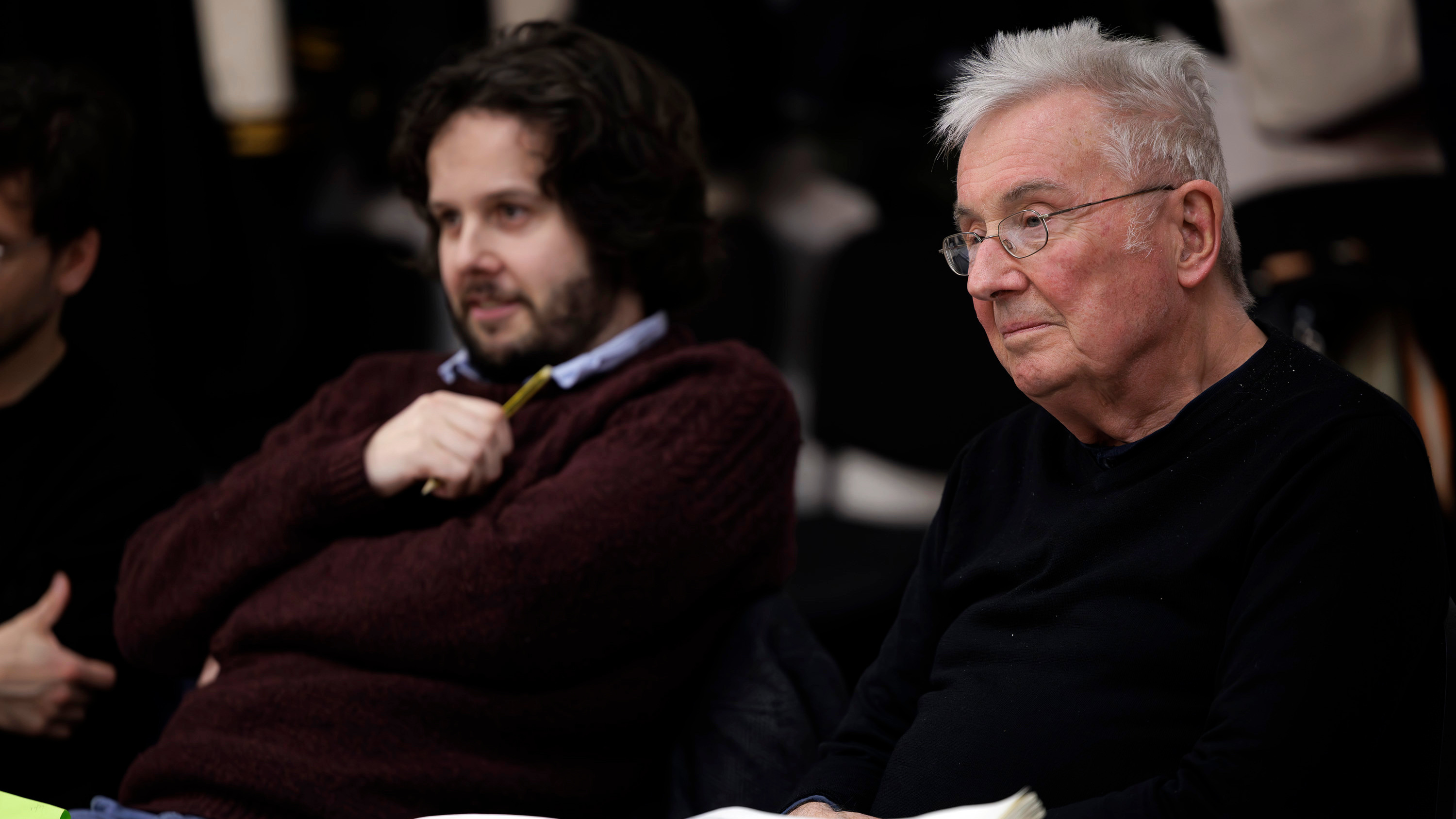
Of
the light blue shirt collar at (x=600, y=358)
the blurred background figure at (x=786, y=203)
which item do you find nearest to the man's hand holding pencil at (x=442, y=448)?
the light blue shirt collar at (x=600, y=358)

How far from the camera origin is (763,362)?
1.64 metres

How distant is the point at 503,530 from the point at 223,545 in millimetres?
416

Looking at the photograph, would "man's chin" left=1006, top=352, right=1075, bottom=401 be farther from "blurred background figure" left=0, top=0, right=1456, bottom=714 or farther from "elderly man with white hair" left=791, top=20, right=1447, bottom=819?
"blurred background figure" left=0, top=0, right=1456, bottom=714

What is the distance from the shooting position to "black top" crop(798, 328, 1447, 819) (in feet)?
2.89

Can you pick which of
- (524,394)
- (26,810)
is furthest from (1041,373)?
(26,810)

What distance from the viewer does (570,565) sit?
55.4 inches

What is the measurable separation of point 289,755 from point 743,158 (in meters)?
1.92

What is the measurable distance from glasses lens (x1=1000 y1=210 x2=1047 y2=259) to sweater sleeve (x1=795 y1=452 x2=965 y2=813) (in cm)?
26

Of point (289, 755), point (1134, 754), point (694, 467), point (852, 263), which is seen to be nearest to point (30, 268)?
point (289, 755)

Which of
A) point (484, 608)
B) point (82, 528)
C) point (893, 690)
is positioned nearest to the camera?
point (893, 690)

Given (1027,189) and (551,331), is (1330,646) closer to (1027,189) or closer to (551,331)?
(1027,189)

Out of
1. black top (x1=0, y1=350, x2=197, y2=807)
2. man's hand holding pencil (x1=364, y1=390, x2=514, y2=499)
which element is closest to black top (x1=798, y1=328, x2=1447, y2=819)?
man's hand holding pencil (x1=364, y1=390, x2=514, y2=499)

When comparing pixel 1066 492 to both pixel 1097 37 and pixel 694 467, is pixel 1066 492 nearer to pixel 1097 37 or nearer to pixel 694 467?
pixel 1097 37

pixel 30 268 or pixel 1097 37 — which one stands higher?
pixel 1097 37
